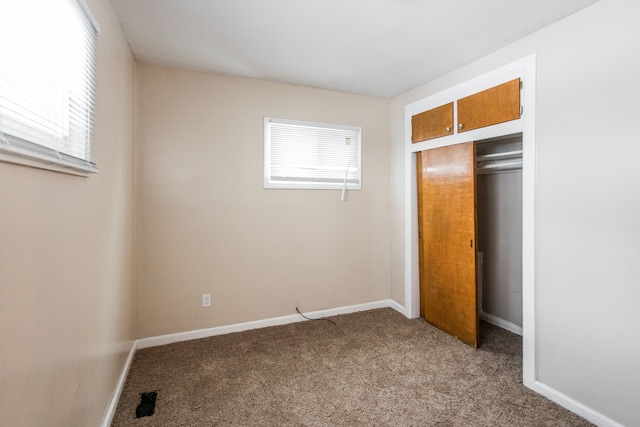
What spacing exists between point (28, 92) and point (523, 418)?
2867mm

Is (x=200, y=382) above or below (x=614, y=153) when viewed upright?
below

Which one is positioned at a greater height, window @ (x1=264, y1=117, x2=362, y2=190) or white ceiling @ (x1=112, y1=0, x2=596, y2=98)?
white ceiling @ (x1=112, y1=0, x2=596, y2=98)

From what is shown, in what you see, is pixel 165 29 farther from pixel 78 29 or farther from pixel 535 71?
pixel 535 71

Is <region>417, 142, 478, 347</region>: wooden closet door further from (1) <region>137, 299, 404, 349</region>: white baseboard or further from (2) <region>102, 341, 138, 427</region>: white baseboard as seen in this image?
(2) <region>102, 341, 138, 427</region>: white baseboard

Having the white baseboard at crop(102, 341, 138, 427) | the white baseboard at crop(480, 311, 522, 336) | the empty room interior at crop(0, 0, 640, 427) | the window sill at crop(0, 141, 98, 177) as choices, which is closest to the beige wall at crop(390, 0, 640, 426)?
the empty room interior at crop(0, 0, 640, 427)

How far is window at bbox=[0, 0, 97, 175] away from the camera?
81 cm

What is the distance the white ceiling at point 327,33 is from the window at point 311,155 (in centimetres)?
Result: 57

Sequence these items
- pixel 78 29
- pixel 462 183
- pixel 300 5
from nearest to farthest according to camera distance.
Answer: pixel 78 29 → pixel 300 5 → pixel 462 183

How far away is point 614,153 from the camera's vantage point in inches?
67.0

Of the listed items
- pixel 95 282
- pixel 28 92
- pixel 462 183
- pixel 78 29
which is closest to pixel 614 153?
pixel 462 183

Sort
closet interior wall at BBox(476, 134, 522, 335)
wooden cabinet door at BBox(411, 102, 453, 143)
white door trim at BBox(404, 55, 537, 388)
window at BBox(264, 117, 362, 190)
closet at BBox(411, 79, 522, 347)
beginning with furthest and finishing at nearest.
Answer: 1. window at BBox(264, 117, 362, 190)
2. closet interior wall at BBox(476, 134, 522, 335)
3. wooden cabinet door at BBox(411, 102, 453, 143)
4. closet at BBox(411, 79, 522, 347)
5. white door trim at BBox(404, 55, 537, 388)

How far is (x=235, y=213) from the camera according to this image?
2.96 meters

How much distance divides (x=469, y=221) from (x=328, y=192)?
1486 millimetres

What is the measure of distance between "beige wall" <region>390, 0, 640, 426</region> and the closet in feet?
1.43
